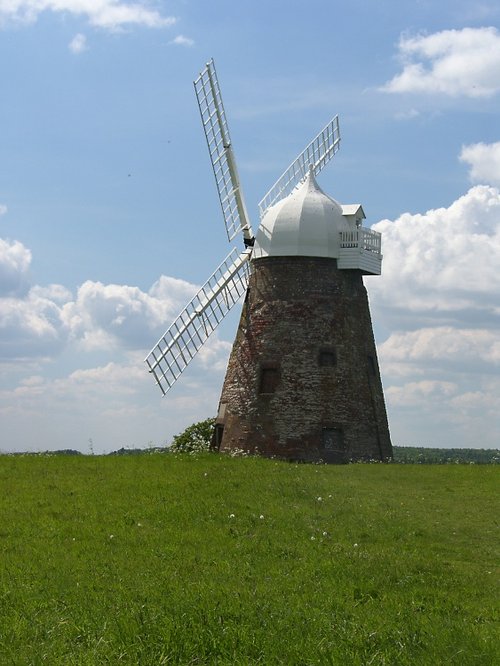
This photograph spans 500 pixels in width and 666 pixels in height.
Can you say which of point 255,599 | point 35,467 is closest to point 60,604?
point 255,599

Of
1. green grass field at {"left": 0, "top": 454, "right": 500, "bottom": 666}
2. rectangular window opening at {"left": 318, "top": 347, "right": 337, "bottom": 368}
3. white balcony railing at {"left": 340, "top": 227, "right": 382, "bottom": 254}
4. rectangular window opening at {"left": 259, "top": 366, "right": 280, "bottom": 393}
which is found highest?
white balcony railing at {"left": 340, "top": 227, "right": 382, "bottom": 254}

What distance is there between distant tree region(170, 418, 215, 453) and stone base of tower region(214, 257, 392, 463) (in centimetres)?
181

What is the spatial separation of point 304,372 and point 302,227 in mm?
4518

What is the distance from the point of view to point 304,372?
29188 mm

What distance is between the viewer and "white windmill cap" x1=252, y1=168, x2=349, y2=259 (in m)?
30.0

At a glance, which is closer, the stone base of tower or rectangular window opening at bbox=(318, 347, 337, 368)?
the stone base of tower

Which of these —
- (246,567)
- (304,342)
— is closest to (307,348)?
(304,342)

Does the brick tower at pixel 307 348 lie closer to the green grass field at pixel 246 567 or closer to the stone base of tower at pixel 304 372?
the stone base of tower at pixel 304 372

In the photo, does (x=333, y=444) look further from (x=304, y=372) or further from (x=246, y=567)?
(x=246, y=567)

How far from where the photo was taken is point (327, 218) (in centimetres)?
3052

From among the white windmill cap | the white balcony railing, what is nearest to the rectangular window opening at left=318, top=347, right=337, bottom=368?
the white windmill cap

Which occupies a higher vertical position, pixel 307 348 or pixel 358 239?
pixel 358 239

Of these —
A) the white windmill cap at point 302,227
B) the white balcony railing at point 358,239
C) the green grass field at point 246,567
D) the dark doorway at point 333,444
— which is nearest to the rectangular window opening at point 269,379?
the dark doorway at point 333,444

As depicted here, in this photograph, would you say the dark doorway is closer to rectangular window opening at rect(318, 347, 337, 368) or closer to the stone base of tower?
the stone base of tower
